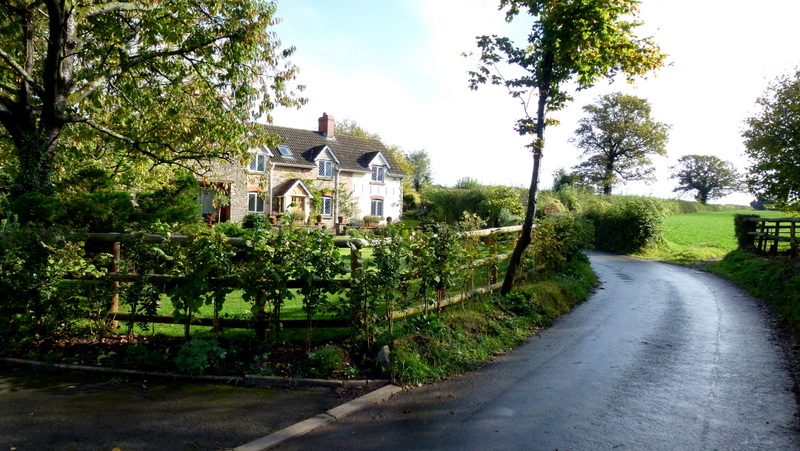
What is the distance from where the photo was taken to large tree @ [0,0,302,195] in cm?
988

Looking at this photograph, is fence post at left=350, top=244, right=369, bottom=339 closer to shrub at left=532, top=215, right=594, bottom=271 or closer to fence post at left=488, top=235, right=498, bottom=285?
fence post at left=488, top=235, right=498, bottom=285

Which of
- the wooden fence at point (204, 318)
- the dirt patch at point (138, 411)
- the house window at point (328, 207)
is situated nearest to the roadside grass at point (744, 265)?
the wooden fence at point (204, 318)

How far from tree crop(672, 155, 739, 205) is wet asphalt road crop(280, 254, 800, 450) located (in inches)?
3416

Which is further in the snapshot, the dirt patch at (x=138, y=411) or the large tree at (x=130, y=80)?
the large tree at (x=130, y=80)

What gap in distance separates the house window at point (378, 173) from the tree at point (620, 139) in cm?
2281

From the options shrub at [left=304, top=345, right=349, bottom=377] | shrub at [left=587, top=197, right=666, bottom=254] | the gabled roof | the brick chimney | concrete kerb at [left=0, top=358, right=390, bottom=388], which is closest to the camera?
concrete kerb at [left=0, top=358, right=390, bottom=388]

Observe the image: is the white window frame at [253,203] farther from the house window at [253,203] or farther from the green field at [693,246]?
the green field at [693,246]

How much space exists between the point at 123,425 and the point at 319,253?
251 centimetres

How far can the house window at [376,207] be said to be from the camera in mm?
47969

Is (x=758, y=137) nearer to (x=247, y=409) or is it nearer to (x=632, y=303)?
(x=632, y=303)

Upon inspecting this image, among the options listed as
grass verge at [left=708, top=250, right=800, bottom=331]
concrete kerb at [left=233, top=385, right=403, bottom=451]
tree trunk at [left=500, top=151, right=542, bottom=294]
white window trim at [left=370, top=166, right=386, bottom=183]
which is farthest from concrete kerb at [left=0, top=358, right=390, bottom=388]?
white window trim at [left=370, top=166, right=386, bottom=183]

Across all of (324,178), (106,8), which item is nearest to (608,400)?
(106,8)

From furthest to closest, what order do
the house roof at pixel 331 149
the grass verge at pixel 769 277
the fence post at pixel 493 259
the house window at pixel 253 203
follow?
the house roof at pixel 331 149
the house window at pixel 253 203
the grass verge at pixel 769 277
the fence post at pixel 493 259

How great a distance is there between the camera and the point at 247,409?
187 inches
